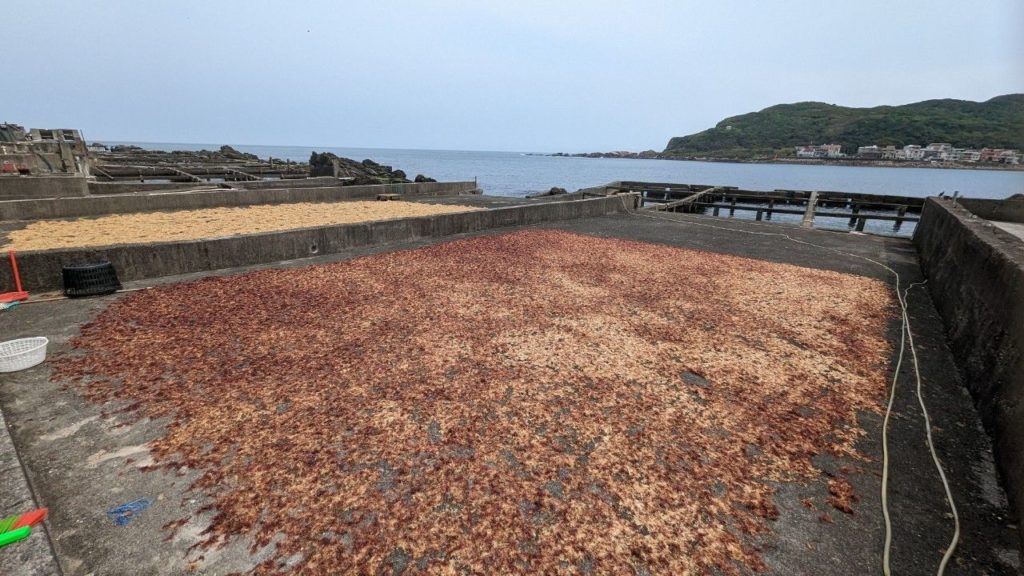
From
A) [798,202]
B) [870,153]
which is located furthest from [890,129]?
[798,202]

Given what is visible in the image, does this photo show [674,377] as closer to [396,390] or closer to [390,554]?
[396,390]

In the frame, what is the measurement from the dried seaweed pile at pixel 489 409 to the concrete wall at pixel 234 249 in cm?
90

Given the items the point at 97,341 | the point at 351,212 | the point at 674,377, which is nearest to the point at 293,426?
the point at 97,341

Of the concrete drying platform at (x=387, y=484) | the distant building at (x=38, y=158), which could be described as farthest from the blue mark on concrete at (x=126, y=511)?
the distant building at (x=38, y=158)

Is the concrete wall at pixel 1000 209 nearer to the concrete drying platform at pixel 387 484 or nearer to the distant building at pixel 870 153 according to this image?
the concrete drying platform at pixel 387 484

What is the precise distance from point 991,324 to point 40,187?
21798 mm

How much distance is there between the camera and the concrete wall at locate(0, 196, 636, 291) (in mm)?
6344

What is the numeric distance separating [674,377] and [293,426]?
3.68m

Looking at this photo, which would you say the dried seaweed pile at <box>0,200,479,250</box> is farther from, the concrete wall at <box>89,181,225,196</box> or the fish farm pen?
the fish farm pen

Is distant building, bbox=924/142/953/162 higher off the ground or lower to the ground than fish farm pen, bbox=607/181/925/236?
higher

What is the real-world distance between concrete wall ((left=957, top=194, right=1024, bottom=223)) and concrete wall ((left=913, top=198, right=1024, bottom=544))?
30.1 ft

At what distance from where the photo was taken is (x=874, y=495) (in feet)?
9.87

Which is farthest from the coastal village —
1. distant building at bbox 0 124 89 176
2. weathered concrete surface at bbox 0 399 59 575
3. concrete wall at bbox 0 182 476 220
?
weathered concrete surface at bbox 0 399 59 575

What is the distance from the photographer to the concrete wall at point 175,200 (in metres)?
11.6
